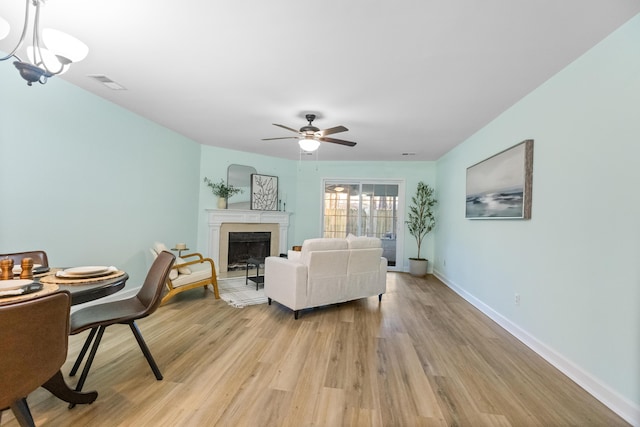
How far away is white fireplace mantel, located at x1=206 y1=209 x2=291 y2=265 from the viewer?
5.40 metres

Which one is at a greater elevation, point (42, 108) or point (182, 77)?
point (182, 77)

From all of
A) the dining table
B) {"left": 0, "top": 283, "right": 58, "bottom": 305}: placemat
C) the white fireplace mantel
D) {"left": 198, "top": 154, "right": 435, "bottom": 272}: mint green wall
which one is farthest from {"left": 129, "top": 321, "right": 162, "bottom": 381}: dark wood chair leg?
{"left": 198, "top": 154, "right": 435, "bottom": 272}: mint green wall

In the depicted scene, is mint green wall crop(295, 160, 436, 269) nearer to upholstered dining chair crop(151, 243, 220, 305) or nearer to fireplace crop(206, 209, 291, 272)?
fireplace crop(206, 209, 291, 272)

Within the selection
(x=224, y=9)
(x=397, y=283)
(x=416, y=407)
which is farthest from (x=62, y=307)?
(x=397, y=283)

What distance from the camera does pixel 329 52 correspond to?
221 cm

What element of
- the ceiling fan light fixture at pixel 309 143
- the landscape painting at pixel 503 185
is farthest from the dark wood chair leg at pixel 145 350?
the landscape painting at pixel 503 185

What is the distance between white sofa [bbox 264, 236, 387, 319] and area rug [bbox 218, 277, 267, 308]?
32 cm

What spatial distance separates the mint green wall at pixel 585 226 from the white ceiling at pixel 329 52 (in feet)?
0.72

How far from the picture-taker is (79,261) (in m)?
3.15

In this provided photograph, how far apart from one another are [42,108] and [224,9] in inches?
89.0

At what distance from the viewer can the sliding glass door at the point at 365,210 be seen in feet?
21.0

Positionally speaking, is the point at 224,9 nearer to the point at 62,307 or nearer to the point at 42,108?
the point at 62,307

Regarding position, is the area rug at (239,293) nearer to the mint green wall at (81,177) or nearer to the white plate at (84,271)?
the mint green wall at (81,177)

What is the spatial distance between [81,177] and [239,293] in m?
2.36
